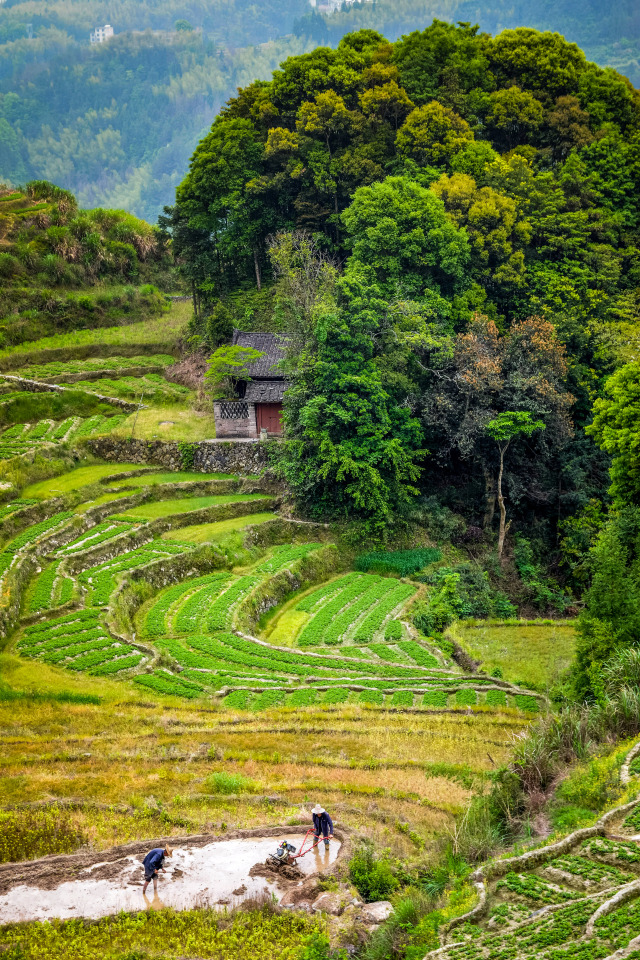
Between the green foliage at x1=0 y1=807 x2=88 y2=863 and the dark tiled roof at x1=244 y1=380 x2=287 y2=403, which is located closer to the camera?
the green foliage at x1=0 y1=807 x2=88 y2=863

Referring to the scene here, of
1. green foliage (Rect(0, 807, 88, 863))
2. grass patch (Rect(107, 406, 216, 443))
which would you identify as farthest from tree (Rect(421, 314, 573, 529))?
green foliage (Rect(0, 807, 88, 863))

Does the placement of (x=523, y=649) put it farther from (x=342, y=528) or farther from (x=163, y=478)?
(x=163, y=478)

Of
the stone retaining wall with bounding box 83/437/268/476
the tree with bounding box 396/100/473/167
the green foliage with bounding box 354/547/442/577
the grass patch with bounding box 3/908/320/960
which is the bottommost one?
the grass patch with bounding box 3/908/320/960

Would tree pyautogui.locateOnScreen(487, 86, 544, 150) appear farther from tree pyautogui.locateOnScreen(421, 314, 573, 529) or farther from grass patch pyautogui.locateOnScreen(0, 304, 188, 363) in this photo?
grass patch pyautogui.locateOnScreen(0, 304, 188, 363)

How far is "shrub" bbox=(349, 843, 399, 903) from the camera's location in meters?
13.5

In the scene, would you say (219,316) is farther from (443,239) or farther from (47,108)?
(47,108)

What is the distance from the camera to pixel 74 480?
37.7 m

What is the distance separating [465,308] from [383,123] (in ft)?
50.3

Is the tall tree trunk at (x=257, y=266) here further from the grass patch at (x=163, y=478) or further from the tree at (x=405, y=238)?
the grass patch at (x=163, y=478)

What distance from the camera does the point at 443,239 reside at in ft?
133

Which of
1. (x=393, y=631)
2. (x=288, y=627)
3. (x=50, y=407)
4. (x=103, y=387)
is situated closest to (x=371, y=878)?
(x=393, y=631)

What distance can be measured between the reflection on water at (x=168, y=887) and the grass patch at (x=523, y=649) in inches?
537

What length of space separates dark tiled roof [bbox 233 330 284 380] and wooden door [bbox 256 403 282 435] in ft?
5.55

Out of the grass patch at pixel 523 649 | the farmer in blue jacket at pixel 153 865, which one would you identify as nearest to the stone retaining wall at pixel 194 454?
the grass patch at pixel 523 649
